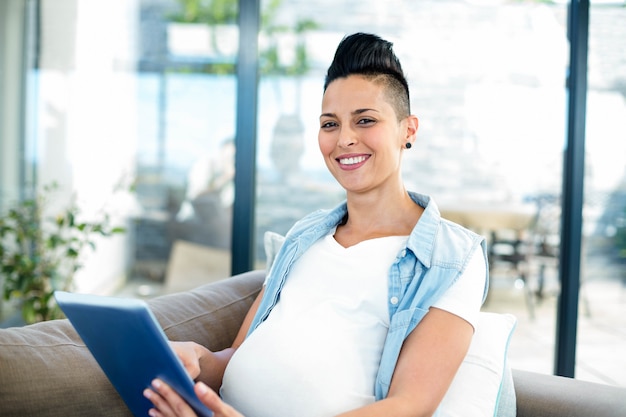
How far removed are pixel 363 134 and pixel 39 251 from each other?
2.04m

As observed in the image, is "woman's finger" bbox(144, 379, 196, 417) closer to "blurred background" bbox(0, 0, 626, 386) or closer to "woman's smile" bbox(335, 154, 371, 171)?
"woman's smile" bbox(335, 154, 371, 171)

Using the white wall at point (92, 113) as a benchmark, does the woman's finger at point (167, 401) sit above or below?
below

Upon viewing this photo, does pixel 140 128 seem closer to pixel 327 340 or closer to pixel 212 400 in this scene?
pixel 327 340

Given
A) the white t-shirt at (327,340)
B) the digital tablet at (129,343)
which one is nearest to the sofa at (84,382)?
the digital tablet at (129,343)

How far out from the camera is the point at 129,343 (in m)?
1.02

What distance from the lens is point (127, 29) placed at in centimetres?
310

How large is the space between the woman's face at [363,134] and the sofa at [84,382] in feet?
1.67

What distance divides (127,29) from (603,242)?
237 cm

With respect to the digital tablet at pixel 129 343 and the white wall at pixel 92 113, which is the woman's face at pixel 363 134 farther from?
the white wall at pixel 92 113

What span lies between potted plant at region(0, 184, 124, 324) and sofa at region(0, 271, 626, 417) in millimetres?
1256

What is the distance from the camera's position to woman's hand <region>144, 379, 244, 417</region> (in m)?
1.04

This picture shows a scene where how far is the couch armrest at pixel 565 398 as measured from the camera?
1.30 m

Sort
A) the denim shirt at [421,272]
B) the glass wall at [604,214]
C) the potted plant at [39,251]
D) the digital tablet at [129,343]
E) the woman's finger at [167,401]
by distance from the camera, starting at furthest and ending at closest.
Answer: the glass wall at [604,214] → the potted plant at [39,251] → the denim shirt at [421,272] → the woman's finger at [167,401] → the digital tablet at [129,343]

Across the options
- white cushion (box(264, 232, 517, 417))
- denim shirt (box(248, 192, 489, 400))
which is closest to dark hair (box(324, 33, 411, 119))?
denim shirt (box(248, 192, 489, 400))
